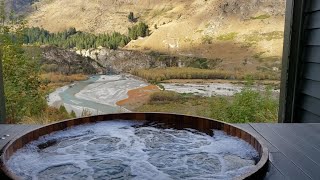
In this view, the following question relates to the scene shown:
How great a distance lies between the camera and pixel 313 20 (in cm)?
244

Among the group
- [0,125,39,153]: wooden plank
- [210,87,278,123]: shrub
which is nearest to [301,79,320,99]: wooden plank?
[210,87,278,123]: shrub

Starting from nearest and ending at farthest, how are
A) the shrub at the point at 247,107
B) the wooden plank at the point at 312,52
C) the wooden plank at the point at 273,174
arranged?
1. the wooden plank at the point at 273,174
2. the wooden plank at the point at 312,52
3. the shrub at the point at 247,107

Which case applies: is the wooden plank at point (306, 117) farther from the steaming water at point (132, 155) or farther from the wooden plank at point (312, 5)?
the steaming water at point (132, 155)

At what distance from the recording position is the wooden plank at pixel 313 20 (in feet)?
7.76

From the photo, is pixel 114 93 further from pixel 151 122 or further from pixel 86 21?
pixel 151 122

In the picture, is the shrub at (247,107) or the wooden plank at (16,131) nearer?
the wooden plank at (16,131)

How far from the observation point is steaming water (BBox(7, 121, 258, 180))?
4.33ft

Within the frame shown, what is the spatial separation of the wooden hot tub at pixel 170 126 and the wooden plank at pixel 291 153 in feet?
0.46

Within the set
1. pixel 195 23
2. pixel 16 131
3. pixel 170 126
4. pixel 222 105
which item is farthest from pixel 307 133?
pixel 195 23

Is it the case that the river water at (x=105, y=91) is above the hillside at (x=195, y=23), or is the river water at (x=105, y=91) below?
below

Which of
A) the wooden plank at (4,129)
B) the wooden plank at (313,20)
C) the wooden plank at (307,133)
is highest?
the wooden plank at (313,20)

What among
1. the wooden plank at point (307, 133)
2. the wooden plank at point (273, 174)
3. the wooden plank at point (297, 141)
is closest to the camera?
the wooden plank at point (273, 174)

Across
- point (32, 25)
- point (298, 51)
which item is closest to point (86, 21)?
point (32, 25)

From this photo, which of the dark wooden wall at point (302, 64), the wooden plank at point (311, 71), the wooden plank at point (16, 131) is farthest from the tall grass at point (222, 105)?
the wooden plank at point (16, 131)
